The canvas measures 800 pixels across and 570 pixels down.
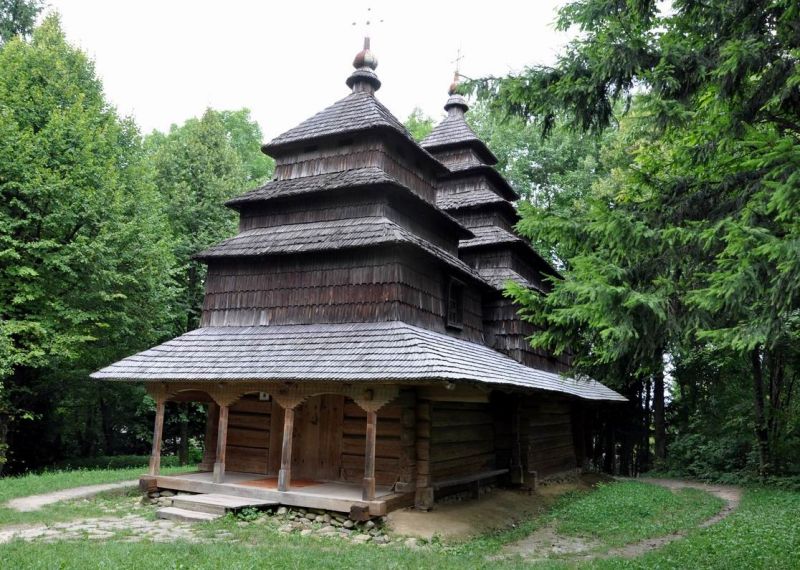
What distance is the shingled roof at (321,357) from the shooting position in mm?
10258

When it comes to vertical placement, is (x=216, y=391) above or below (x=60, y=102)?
below

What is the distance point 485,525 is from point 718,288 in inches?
275

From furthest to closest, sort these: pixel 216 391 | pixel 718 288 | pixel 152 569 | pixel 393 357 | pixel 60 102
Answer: pixel 60 102
pixel 216 391
pixel 393 357
pixel 152 569
pixel 718 288

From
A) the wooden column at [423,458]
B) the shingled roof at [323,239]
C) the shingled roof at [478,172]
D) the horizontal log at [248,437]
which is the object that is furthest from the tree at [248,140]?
the wooden column at [423,458]

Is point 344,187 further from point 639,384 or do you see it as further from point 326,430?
point 639,384

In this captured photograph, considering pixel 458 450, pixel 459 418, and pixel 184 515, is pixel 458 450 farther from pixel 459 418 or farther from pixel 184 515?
pixel 184 515

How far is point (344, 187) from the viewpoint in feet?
45.1

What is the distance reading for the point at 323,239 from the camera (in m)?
13.3

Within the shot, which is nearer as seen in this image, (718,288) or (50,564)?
(718,288)

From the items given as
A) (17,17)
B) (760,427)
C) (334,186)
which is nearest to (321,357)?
(334,186)

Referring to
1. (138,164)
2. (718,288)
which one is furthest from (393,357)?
(138,164)

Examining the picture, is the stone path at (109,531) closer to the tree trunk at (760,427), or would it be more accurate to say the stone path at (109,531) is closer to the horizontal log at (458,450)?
the horizontal log at (458,450)

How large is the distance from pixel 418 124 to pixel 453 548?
3090 centimetres

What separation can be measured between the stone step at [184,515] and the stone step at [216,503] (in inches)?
5.0
